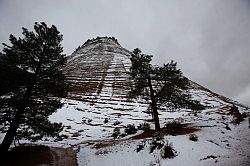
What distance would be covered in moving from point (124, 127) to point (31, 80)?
69.0 ft

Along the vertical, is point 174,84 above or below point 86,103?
below

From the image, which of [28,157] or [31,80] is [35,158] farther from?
[31,80]

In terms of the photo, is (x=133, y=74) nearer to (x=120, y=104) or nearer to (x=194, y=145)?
(x=194, y=145)

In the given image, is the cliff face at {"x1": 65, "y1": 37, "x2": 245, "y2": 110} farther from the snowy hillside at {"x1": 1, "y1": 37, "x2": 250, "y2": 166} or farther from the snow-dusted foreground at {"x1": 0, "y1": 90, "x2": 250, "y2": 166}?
the snow-dusted foreground at {"x1": 0, "y1": 90, "x2": 250, "y2": 166}

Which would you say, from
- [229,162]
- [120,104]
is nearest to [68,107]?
[120,104]

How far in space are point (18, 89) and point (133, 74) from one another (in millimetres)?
13447

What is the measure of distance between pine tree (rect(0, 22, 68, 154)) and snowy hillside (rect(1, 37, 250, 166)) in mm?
5619

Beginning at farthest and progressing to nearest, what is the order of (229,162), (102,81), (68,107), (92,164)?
(102,81) → (68,107) → (92,164) → (229,162)

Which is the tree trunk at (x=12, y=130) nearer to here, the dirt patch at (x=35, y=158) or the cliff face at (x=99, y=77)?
the dirt patch at (x=35, y=158)

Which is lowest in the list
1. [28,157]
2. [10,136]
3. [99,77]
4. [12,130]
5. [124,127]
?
[28,157]

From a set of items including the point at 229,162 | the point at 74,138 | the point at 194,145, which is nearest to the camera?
the point at 229,162

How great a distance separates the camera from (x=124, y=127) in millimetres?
35438

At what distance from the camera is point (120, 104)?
52500 millimetres

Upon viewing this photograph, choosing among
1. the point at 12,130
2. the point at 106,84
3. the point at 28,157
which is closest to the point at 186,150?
the point at 28,157
